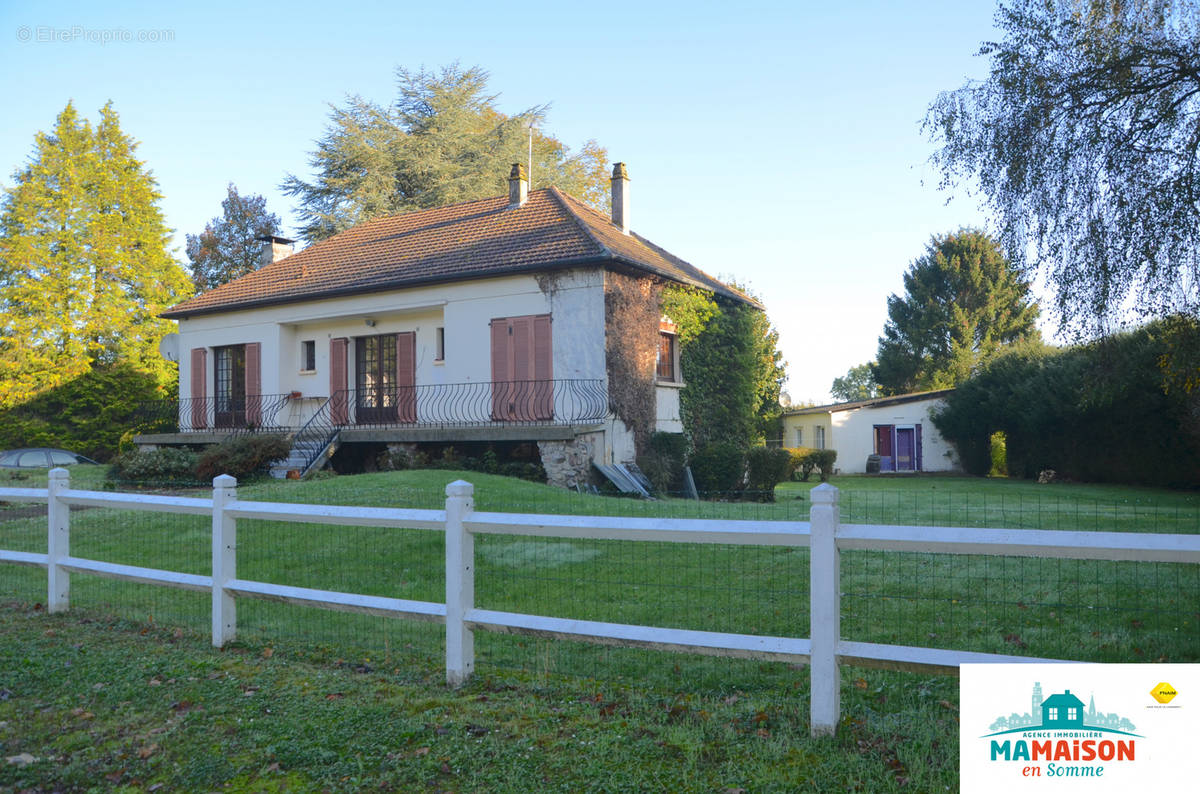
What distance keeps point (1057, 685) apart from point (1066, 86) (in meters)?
8.87

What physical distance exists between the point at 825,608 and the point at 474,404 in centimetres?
1555

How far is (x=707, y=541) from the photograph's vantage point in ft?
14.2

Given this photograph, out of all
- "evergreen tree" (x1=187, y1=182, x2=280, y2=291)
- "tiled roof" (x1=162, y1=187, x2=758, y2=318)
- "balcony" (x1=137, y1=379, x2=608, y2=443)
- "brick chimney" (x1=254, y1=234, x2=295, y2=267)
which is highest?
"evergreen tree" (x1=187, y1=182, x2=280, y2=291)

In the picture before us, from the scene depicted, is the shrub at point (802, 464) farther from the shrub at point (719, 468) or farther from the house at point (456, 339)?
the shrub at point (719, 468)

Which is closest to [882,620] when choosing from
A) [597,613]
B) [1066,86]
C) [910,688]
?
[910,688]

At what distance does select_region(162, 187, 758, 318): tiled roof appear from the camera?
18.3 metres

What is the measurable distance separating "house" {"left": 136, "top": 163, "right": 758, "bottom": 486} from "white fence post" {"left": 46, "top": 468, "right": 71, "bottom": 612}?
384 inches

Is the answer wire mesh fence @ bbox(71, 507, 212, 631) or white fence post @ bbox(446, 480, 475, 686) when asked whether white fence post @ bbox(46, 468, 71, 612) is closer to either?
wire mesh fence @ bbox(71, 507, 212, 631)

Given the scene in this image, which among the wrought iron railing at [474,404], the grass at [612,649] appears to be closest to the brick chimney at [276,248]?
the wrought iron railing at [474,404]

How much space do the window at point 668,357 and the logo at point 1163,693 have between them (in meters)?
16.6

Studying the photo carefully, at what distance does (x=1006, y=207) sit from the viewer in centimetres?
1054

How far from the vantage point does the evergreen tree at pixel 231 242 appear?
42.0 m

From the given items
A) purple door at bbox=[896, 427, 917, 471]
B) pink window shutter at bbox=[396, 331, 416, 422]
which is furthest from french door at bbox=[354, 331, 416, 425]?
purple door at bbox=[896, 427, 917, 471]

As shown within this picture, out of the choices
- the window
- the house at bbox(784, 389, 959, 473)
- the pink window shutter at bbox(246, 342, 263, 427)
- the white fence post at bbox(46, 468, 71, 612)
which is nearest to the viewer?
the white fence post at bbox(46, 468, 71, 612)
